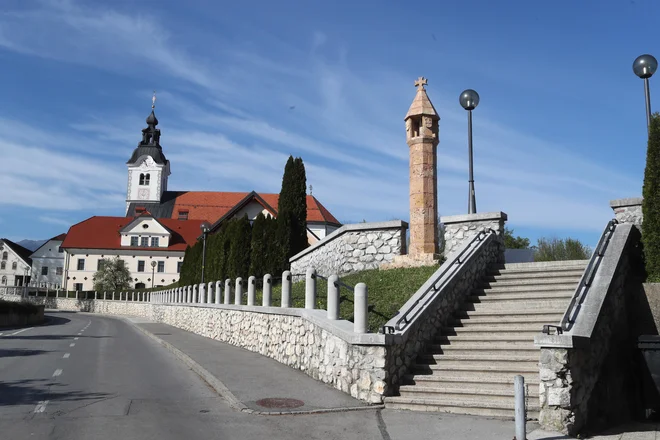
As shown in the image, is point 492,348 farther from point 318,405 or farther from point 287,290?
point 287,290

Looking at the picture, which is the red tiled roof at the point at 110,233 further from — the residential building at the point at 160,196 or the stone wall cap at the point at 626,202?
the stone wall cap at the point at 626,202

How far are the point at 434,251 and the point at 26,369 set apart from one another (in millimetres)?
10883

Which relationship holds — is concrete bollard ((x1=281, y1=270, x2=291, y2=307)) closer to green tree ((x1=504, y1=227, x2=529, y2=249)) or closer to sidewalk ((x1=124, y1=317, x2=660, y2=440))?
sidewalk ((x1=124, y1=317, x2=660, y2=440))

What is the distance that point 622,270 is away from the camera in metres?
11.1

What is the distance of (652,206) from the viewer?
11.7 m

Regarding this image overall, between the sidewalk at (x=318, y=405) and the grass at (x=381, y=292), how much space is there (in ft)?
6.04

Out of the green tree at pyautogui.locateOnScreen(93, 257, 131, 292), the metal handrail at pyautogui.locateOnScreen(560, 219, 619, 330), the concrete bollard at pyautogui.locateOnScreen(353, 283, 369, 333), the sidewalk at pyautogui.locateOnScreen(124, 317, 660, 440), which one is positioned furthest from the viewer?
Result: the green tree at pyautogui.locateOnScreen(93, 257, 131, 292)

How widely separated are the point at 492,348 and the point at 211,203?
89.0m

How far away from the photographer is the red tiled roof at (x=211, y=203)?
91.8 m

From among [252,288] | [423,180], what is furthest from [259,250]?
[423,180]

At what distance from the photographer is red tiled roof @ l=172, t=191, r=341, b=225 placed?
3612 inches

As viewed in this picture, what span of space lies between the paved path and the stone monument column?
19.0ft

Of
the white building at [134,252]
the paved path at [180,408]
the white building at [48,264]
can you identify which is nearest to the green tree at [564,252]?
the paved path at [180,408]

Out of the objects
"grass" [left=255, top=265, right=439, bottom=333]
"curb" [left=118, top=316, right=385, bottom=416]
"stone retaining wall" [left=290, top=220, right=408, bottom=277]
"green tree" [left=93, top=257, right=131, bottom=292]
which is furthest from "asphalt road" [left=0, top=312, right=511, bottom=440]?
"green tree" [left=93, top=257, right=131, bottom=292]
